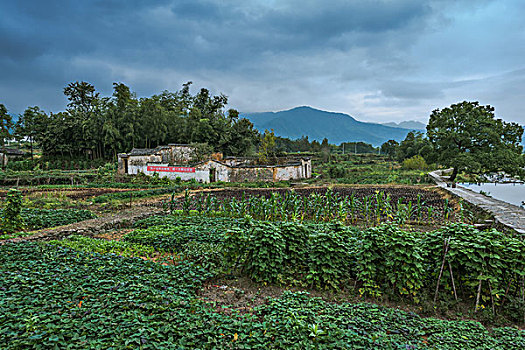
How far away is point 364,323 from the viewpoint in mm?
3404

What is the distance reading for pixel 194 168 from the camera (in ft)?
Result: 76.1

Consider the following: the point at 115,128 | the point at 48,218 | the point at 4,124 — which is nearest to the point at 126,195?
the point at 48,218

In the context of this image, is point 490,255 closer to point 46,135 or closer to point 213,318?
point 213,318

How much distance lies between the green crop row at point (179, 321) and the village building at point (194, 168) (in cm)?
1895

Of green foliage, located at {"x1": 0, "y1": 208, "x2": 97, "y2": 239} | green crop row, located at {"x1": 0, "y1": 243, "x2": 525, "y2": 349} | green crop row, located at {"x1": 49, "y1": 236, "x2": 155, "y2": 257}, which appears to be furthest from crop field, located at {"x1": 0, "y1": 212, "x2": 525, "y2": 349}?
green foliage, located at {"x1": 0, "y1": 208, "x2": 97, "y2": 239}

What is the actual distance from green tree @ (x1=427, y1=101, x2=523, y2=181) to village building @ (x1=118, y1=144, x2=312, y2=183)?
1162cm

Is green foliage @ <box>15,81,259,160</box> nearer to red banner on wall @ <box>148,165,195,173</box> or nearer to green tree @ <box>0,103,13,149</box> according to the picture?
green tree @ <box>0,103,13,149</box>

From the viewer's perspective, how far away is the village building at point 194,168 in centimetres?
2341

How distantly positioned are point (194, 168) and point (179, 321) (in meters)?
20.5

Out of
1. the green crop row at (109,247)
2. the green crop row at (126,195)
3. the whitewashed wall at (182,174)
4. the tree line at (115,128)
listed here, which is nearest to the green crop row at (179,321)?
the green crop row at (109,247)

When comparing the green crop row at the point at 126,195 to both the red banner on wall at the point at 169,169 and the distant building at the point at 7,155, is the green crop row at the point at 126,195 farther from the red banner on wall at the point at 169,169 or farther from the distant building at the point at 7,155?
the distant building at the point at 7,155

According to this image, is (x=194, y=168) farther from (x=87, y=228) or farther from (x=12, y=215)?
(x=12, y=215)

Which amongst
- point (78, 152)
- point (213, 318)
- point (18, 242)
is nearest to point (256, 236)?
point (213, 318)

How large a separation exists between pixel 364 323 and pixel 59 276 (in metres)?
4.56
